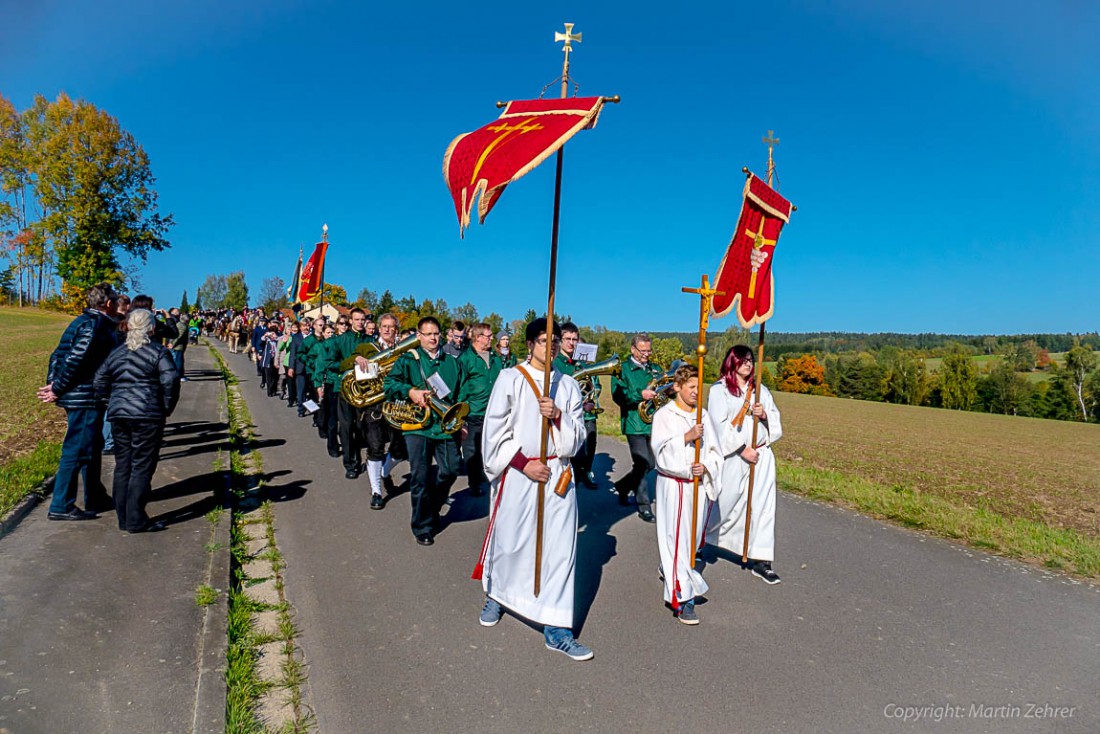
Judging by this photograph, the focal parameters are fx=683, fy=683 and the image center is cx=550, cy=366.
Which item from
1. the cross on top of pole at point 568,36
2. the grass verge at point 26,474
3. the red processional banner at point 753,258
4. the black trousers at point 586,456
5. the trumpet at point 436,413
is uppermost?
the cross on top of pole at point 568,36

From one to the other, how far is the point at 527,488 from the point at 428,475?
2.15m

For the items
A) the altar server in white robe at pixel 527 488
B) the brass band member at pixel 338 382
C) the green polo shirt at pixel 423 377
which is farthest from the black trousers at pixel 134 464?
the altar server in white robe at pixel 527 488

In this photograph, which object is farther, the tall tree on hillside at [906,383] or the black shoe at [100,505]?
the tall tree on hillside at [906,383]

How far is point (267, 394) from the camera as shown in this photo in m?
19.1

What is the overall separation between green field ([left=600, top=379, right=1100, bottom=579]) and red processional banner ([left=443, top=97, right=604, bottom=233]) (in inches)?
243

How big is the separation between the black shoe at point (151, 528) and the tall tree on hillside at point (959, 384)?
278 feet

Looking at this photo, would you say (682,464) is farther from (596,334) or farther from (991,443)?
(596,334)

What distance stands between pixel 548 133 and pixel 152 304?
632 centimetres

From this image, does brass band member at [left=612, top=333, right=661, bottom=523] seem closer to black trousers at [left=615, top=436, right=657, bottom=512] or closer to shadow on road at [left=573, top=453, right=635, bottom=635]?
black trousers at [left=615, top=436, right=657, bottom=512]

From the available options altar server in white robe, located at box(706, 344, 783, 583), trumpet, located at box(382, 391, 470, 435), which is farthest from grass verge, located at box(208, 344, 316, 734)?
altar server in white robe, located at box(706, 344, 783, 583)

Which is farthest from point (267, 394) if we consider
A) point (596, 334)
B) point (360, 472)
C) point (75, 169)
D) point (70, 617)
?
point (596, 334)

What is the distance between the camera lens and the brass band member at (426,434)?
21.8 ft

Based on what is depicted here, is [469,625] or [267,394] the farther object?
[267,394]

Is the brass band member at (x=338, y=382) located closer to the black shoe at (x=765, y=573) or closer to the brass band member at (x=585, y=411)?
the brass band member at (x=585, y=411)
